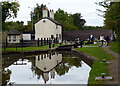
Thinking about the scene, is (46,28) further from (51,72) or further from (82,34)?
(51,72)

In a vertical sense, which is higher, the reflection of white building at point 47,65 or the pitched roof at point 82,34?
the pitched roof at point 82,34

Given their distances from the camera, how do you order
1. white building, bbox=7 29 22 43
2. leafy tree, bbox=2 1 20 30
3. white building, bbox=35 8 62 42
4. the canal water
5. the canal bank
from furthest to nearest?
1. white building, bbox=7 29 22 43
2. white building, bbox=35 8 62 42
3. leafy tree, bbox=2 1 20 30
4. the canal bank
5. the canal water

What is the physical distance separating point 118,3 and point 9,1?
17.1 metres

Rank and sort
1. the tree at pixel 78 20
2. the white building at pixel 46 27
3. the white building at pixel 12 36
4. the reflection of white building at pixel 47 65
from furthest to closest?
the tree at pixel 78 20 → the white building at pixel 12 36 → the white building at pixel 46 27 → the reflection of white building at pixel 47 65

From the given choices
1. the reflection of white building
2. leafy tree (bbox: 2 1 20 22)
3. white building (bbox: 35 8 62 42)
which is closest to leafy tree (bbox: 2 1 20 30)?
leafy tree (bbox: 2 1 20 22)

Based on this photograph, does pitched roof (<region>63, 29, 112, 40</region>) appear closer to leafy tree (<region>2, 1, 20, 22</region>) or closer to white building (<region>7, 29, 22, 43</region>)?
white building (<region>7, 29, 22, 43</region>)

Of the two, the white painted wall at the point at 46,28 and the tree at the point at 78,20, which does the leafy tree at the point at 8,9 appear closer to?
the white painted wall at the point at 46,28

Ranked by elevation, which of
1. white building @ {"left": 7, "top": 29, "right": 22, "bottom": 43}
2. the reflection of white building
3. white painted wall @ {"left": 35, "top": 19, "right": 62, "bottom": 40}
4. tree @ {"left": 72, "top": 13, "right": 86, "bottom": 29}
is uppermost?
tree @ {"left": 72, "top": 13, "right": 86, "bottom": 29}

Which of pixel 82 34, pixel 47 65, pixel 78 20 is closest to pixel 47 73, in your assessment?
pixel 47 65

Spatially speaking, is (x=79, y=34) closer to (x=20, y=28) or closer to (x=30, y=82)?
(x=20, y=28)

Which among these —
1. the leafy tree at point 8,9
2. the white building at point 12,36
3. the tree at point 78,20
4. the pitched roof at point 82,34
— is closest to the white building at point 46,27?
the white building at point 12,36

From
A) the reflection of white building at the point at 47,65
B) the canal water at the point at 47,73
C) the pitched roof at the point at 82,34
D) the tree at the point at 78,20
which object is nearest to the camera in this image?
the canal water at the point at 47,73

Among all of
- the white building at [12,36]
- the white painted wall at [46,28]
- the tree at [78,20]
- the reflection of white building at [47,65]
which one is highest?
the tree at [78,20]

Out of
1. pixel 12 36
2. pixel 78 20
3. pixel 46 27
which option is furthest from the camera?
pixel 78 20
